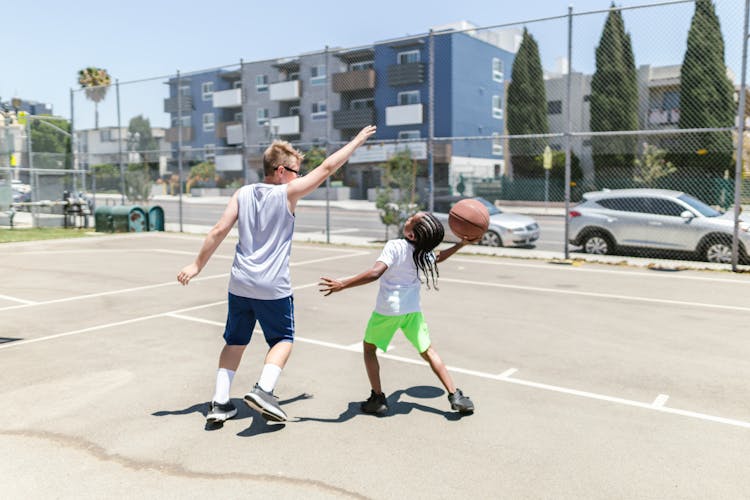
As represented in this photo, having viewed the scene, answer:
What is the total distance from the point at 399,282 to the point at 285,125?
50.5 metres

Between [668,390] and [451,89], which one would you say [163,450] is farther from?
[451,89]

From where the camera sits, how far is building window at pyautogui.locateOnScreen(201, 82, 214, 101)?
206 feet

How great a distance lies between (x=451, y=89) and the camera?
4438 cm

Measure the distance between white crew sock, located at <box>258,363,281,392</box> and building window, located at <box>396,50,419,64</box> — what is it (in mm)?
44339

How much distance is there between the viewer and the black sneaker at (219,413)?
179 inches

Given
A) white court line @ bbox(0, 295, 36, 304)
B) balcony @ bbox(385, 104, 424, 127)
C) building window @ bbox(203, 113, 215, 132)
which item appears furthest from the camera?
building window @ bbox(203, 113, 215, 132)

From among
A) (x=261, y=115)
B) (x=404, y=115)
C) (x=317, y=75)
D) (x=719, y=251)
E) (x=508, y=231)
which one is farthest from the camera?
(x=261, y=115)

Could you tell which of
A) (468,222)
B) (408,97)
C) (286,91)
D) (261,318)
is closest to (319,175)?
(261,318)

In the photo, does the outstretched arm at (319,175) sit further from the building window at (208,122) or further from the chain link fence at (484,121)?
the building window at (208,122)

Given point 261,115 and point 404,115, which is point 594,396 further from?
point 261,115

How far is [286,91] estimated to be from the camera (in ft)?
176

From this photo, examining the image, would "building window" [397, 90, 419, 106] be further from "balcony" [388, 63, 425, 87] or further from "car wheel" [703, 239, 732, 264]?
"car wheel" [703, 239, 732, 264]

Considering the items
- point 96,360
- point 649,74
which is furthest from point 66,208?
point 649,74

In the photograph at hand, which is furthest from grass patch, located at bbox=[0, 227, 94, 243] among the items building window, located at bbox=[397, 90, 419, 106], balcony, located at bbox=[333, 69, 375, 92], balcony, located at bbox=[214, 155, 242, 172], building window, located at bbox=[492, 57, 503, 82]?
balcony, located at bbox=[214, 155, 242, 172]
